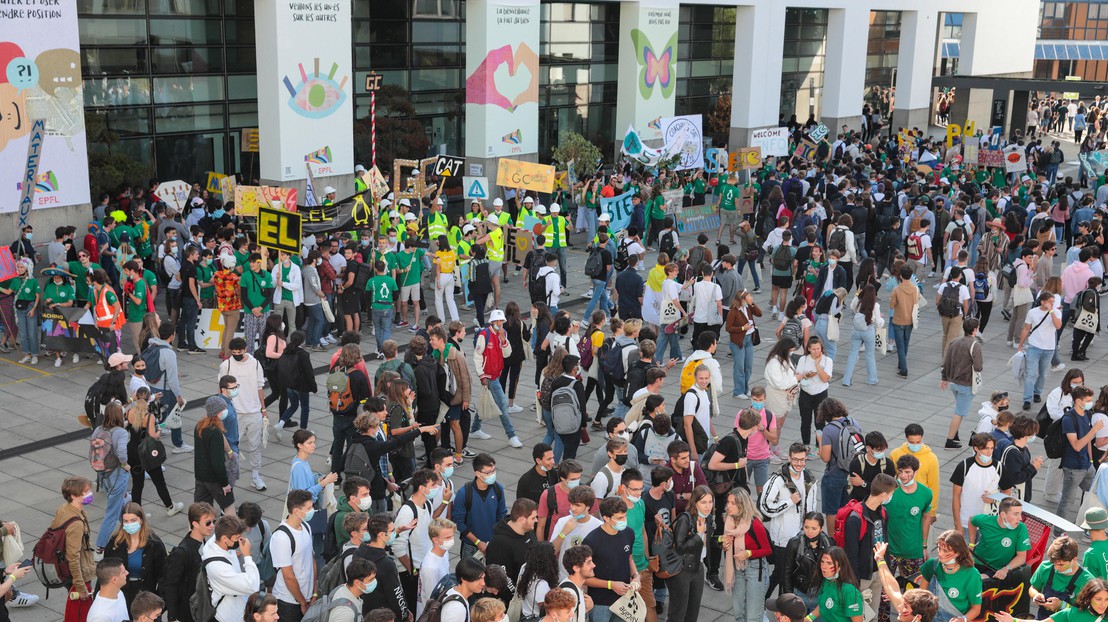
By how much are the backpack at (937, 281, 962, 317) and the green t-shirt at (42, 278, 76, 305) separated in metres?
11.5

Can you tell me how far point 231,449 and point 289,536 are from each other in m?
2.87

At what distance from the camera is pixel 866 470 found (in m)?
9.31

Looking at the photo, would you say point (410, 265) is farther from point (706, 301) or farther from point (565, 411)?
point (565, 411)

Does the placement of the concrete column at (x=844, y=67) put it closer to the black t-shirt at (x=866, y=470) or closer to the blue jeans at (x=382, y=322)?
the blue jeans at (x=382, y=322)

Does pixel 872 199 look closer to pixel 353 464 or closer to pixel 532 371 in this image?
pixel 532 371

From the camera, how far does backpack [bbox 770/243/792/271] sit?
57.9ft

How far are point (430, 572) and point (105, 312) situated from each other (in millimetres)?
9006

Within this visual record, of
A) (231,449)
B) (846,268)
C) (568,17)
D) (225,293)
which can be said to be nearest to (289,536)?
(231,449)

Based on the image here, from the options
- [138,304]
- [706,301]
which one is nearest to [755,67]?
[706,301]

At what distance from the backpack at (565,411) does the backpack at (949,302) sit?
A: 6182 millimetres

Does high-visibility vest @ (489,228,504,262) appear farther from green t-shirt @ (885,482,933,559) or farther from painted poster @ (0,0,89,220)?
green t-shirt @ (885,482,933,559)

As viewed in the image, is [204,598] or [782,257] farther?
[782,257]

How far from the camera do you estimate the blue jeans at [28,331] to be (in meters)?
15.7

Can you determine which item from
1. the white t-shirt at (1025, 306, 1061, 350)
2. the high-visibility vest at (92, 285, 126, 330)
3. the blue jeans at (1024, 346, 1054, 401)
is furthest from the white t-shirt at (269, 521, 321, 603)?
the blue jeans at (1024, 346, 1054, 401)
